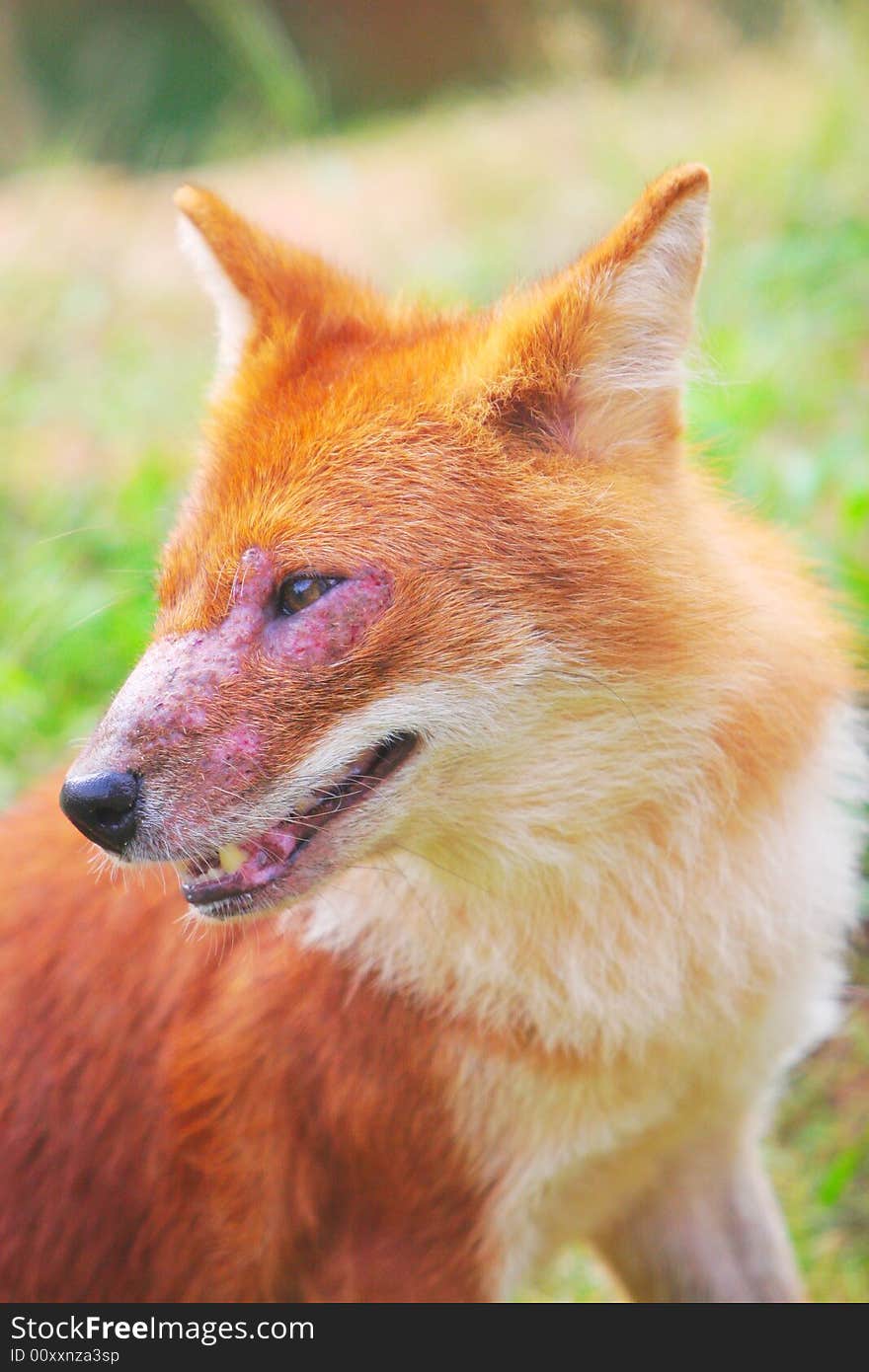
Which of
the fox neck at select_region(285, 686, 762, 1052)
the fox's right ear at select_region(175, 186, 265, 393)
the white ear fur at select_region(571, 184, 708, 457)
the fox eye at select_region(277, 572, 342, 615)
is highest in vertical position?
the fox's right ear at select_region(175, 186, 265, 393)

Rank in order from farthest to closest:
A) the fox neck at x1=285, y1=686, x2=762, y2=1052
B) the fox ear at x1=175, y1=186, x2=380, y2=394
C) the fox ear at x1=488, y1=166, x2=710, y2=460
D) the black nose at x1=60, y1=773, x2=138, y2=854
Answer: the fox ear at x1=175, y1=186, x2=380, y2=394
the fox neck at x1=285, y1=686, x2=762, y2=1052
the fox ear at x1=488, y1=166, x2=710, y2=460
the black nose at x1=60, y1=773, x2=138, y2=854

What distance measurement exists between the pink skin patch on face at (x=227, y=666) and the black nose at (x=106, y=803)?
29mm

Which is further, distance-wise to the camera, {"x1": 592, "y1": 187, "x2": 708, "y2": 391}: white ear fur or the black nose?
{"x1": 592, "y1": 187, "x2": 708, "y2": 391}: white ear fur

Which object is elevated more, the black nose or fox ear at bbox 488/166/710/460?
fox ear at bbox 488/166/710/460

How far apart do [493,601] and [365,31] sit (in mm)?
15380

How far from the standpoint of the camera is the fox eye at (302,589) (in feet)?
9.48

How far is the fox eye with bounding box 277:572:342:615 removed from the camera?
2.89 meters

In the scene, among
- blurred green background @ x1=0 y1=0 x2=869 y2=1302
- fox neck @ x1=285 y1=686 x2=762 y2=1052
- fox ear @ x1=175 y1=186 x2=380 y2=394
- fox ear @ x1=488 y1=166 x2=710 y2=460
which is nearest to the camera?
Result: fox ear @ x1=488 y1=166 x2=710 y2=460

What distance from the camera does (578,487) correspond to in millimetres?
3023

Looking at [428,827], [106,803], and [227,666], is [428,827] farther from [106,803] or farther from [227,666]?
[106,803]

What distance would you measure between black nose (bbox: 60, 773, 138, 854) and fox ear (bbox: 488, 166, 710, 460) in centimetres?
105

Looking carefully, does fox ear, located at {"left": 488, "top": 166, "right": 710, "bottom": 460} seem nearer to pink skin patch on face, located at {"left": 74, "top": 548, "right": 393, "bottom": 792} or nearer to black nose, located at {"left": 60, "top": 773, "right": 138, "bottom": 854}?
pink skin patch on face, located at {"left": 74, "top": 548, "right": 393, "bottom": 792}

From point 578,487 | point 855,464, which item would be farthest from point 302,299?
point 855,464

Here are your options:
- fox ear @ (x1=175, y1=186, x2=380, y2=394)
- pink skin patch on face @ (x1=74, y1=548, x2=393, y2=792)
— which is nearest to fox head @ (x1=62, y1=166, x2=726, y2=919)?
pink skin patch on face @ (x1=74, y1=548, x2=393, y2=792)
